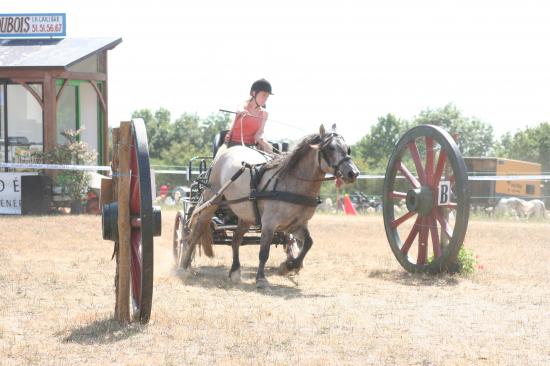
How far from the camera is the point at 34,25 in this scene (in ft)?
75.3

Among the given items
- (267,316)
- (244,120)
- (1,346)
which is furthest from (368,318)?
(244,120)

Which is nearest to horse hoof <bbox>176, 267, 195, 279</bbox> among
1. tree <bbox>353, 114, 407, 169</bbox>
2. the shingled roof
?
the shingled roof

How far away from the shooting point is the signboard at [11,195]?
64.4ft

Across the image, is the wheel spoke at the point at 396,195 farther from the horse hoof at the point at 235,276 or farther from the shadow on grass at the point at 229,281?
the horse hoof at the point at 235,276

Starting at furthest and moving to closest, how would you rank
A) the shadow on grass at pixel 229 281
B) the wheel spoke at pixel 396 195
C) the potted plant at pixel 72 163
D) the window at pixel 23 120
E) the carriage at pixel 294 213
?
the window at pixel 23 120 < the potted plant at pixel 72 163 < the wheel spoke at pixel 396 195 < the shadow on grass at pixel 229 281 < the carriage at pixel 294 213

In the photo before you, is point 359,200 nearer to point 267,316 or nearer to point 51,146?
point 51,146

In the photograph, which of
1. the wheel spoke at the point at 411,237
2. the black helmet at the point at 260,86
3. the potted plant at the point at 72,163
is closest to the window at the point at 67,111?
the potted plant at the point at 72,163

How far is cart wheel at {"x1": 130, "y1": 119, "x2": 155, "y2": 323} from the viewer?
5.85 meters

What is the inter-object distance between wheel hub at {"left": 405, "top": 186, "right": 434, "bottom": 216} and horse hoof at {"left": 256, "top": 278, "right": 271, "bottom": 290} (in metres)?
2.10

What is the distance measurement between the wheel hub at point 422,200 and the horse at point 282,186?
52.9 inches

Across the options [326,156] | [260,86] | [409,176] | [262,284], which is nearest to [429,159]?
[409,176]

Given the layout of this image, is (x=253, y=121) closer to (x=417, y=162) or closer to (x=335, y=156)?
(x=335, y=156)

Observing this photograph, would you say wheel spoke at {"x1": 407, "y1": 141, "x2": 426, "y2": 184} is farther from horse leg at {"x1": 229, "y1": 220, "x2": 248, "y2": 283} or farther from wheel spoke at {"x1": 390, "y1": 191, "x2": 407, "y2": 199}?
horse leg at {"x1": 229, "y1": 220, "x2": 248, "y2": 283}

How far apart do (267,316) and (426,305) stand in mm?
1587
